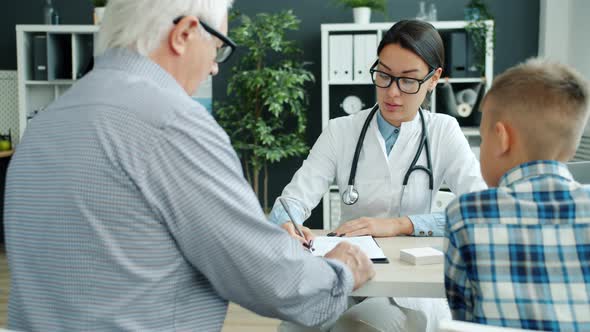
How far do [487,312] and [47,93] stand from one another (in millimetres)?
4535

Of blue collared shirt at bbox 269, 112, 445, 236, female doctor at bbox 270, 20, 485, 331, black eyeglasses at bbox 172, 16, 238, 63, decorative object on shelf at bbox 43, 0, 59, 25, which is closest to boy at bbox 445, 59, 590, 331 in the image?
black eyeglasses at bbox 172, 16, 238, 63

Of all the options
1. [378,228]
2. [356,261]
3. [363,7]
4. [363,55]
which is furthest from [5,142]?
[356,261]

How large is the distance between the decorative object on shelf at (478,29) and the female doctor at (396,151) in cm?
229

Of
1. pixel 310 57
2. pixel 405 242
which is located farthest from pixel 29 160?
pixel 310 57

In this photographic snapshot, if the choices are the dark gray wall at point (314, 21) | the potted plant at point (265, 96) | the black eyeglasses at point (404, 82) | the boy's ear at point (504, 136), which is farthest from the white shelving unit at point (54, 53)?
the boy's ear at point (504, 136)

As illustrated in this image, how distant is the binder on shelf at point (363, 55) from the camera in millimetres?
4367

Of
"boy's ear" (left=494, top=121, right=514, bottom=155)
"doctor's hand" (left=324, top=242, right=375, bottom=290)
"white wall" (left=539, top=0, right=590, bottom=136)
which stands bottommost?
"doctor's hand" (left=324, top=242, right=375, bottom=290)

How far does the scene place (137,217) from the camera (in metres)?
0.99

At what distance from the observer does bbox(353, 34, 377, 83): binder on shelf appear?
14.3 feet

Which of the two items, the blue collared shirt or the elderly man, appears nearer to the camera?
the elderly man

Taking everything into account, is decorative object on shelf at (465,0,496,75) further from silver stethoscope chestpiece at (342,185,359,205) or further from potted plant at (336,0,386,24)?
silver stethoscope chestpiece at (342,185,359,205)

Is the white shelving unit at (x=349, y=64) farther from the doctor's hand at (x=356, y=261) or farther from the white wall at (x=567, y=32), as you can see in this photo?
the doctor's hand at (x=356, y=261)

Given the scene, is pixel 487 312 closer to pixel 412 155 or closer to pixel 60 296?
pixel 60 296

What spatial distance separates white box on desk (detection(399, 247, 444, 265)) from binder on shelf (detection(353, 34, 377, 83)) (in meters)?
3.01
